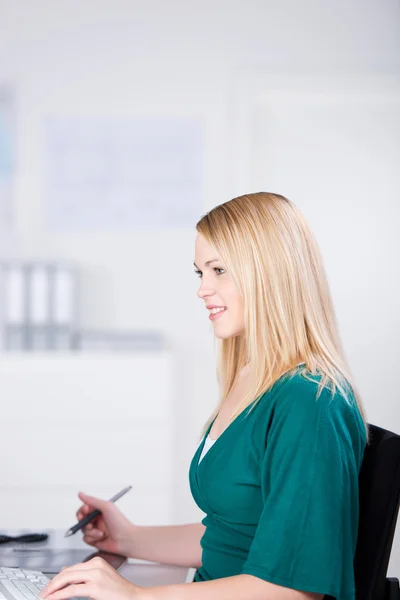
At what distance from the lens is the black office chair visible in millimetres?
1054

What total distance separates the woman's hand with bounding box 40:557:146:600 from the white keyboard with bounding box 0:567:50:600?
56 mm

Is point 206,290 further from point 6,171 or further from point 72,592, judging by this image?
point 6,171

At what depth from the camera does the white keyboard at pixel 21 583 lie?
1.05 meters

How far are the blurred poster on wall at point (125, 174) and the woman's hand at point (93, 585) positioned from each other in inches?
100

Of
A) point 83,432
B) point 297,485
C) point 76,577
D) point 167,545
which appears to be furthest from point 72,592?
point 83,432

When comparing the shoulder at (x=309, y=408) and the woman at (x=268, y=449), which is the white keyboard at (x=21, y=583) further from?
the shoulder at (x=309, y=408)

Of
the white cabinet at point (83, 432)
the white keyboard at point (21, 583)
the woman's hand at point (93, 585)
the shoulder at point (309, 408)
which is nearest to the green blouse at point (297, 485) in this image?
the shoulder at point (309, 408)

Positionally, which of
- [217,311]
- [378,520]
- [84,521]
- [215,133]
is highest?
[215,133]

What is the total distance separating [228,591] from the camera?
3.34 feet

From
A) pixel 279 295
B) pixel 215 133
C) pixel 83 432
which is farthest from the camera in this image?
pixel 215 133

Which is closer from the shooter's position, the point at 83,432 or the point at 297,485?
the point at 297,485

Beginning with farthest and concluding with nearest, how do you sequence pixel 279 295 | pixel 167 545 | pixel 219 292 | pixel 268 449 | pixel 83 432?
1. pixel 83 432
2. pixel 167 545
3. pixel 219 292
4. pixel 279 295
5. pixel 268 449

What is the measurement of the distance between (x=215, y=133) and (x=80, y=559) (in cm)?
240

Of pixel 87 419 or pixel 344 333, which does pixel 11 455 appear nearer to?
pixel 87 419
